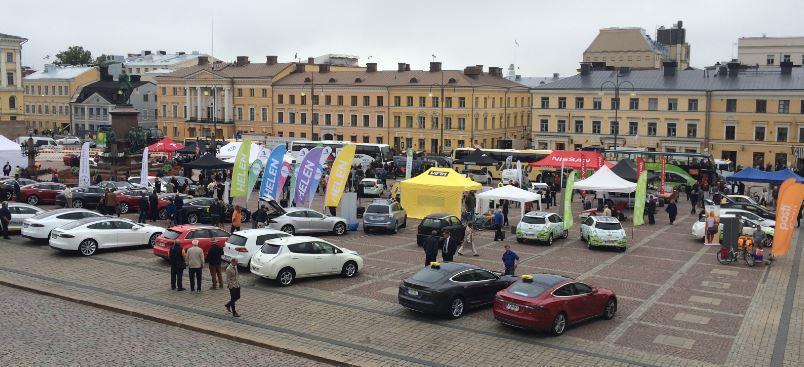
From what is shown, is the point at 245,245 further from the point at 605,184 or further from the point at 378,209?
the point at 605,184

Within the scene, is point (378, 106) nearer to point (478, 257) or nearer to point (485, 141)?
point (485, 141)

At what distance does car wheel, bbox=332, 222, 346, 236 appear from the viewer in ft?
105

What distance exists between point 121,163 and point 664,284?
39699 millimetres

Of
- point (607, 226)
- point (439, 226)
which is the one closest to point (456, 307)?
point (439, 226)

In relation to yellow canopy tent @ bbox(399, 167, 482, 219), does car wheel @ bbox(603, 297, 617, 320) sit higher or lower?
lower

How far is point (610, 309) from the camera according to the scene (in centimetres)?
1891

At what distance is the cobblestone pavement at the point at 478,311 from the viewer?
16.2 m

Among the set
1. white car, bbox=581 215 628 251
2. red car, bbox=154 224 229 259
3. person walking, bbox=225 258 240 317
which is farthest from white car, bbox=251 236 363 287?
white car, bbox=581 215 628 251

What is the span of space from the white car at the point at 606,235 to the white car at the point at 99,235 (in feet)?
52.7

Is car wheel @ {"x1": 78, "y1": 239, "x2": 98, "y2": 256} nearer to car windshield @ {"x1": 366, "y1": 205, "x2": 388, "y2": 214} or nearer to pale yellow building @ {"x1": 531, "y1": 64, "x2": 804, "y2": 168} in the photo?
car windshield @ {"x1": 366, "y1": 205, "x2": 388, "y2": 214}

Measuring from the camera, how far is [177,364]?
15062mm

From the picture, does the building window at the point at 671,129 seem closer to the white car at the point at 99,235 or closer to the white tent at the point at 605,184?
the white tent at the point at 605,184

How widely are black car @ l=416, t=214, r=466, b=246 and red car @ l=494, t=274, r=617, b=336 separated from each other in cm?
1164

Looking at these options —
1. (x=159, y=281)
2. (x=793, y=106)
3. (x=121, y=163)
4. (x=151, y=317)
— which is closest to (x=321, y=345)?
(x=151, y=317)
